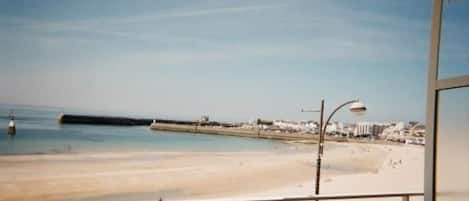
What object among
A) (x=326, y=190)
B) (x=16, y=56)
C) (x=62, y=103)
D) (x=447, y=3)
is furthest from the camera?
(x=62, y=103)

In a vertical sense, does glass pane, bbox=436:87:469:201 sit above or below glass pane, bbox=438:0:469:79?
below

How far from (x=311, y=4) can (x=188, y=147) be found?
547 inches

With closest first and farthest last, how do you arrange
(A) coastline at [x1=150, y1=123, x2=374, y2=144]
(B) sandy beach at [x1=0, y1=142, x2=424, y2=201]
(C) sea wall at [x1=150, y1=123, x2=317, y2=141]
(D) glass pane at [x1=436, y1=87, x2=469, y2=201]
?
(D) glass pane at [x1=436, y1=87, x2=469, y2=201], (B) sandy beach at [x1=0, y1=142, x2=424, y2=201], (A) coastline at [x1=150, y1=123, x2=374, y2=144], (C) sea wall at [x1=150, y1=123, x2=317, y2=141]

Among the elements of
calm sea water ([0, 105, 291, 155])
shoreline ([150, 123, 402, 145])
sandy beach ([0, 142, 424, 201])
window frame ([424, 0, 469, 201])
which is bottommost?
sandy beach ([0, 142, 424, 201])

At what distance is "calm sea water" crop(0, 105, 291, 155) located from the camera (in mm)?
14477

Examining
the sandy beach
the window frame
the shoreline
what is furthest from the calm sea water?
the window frame

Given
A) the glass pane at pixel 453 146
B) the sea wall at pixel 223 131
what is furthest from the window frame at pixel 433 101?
the sea wall at pixel 223 131

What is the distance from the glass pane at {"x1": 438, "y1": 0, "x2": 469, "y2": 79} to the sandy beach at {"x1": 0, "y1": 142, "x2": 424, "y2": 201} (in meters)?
5.53

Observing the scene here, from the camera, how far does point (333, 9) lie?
9.45 m

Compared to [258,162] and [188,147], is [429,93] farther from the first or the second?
[188,147]

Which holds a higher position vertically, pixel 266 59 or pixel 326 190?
pixel 266 59

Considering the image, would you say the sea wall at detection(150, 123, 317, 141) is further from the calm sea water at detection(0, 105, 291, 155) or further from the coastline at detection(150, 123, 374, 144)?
the calm sea water at detection(0, 105, 291, 155)

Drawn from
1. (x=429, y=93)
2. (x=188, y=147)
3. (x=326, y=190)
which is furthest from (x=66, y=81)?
(x=188, y=147)

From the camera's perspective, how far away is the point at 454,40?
158 centimetres
